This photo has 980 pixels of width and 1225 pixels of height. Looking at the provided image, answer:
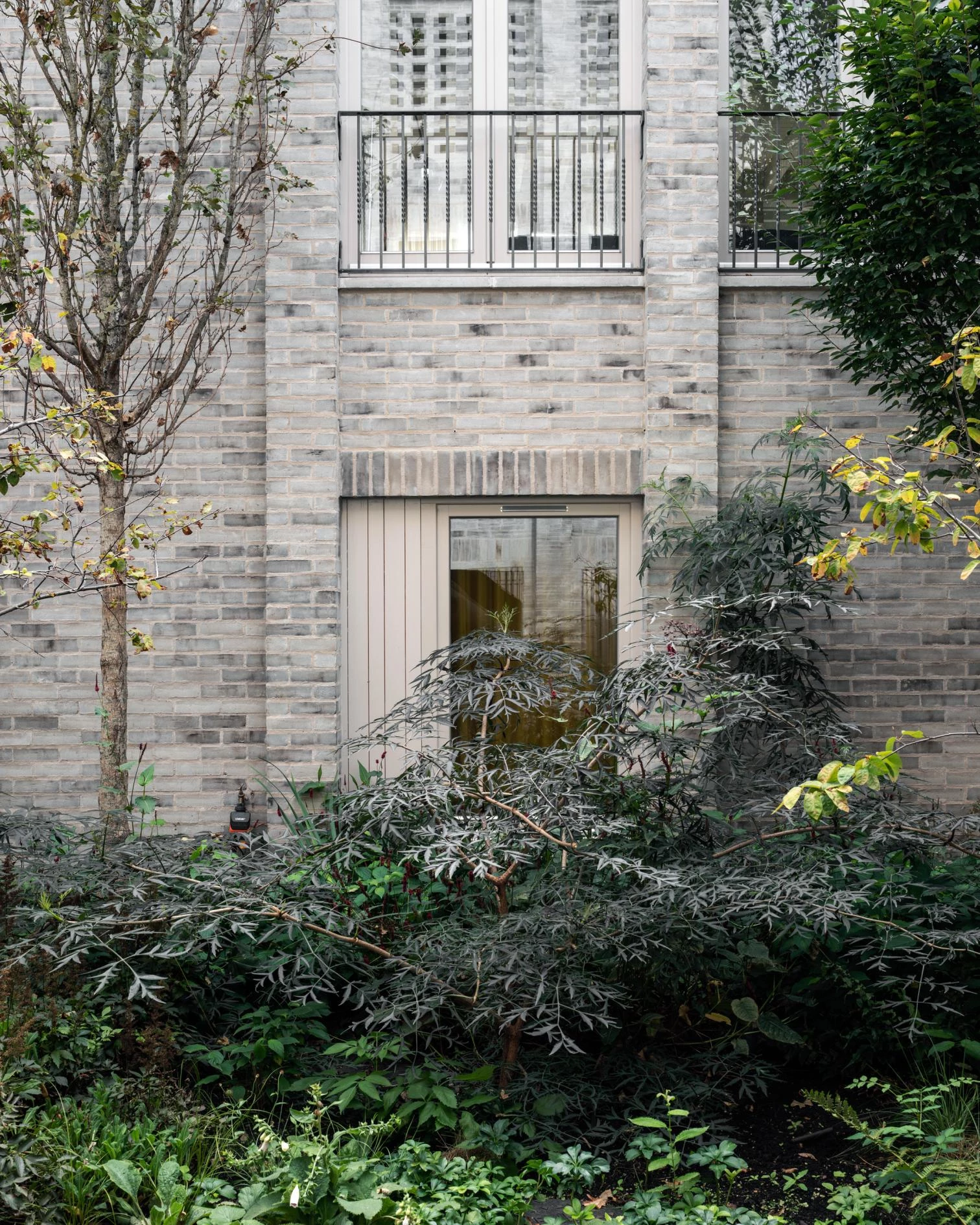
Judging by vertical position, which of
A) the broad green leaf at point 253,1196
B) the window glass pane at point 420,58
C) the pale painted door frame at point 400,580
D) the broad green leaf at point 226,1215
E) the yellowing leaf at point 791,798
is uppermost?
the window glass pane at point 420,58

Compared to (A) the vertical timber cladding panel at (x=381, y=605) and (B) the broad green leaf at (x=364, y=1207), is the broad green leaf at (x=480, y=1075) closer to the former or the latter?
(B) the broad green leaf at (x=364, y=1207)

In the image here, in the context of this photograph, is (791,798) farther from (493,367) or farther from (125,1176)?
(493,367)

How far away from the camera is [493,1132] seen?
3.29 meters

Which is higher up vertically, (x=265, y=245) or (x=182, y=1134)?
(x=265, y=245)

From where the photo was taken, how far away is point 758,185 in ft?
20.5

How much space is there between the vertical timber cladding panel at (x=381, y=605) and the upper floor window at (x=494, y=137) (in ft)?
4.84

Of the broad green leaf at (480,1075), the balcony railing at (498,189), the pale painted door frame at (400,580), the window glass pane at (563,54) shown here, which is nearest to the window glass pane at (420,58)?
the balcony railing at (498,189)

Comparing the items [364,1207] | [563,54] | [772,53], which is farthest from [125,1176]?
[772,53]

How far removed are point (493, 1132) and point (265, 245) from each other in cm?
471

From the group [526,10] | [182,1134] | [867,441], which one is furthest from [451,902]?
[526,10]

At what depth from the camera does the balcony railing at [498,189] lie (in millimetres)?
6195

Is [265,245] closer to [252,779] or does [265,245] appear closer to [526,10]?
[526,10]

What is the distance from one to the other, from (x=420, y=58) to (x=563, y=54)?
829mm

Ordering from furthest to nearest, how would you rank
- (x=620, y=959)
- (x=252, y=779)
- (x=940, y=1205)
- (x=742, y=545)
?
1. (x=252, y=779)
2. (x=742, y=545)
3. (x=620, y=959)
4. (x=940, y=1205)
